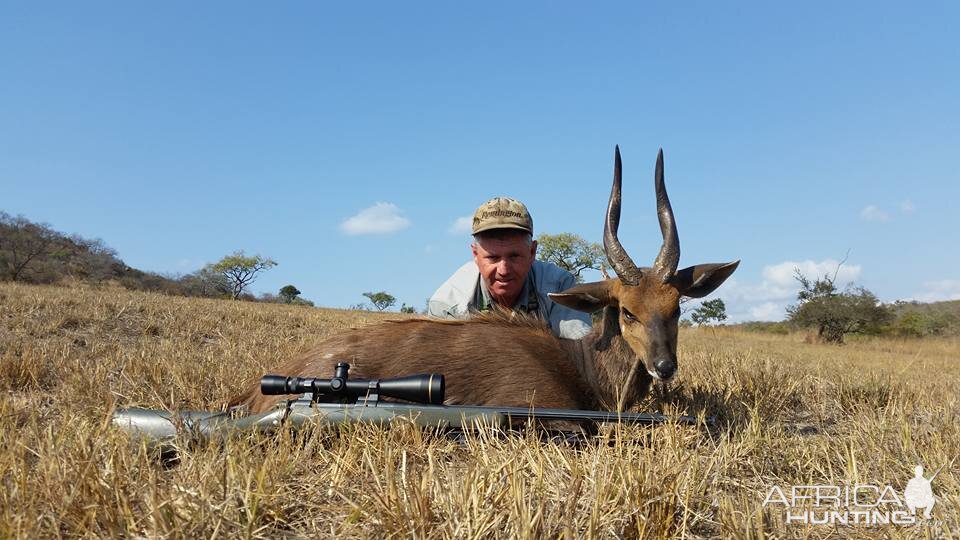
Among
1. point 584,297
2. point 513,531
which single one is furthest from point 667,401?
point 513,531

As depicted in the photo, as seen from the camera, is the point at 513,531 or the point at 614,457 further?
the point at 614,457

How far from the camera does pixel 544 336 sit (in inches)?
185

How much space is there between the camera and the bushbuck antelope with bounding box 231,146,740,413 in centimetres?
416

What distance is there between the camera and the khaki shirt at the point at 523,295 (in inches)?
249

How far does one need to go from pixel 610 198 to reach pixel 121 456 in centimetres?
412

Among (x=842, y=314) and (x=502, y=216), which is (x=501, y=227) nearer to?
(x=502, y=216)

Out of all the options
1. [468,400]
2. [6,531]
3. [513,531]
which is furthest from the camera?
[468,400]

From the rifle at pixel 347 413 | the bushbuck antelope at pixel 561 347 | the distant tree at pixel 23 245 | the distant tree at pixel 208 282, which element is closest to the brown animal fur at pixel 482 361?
the bushbuck antelope at pixel 561 347

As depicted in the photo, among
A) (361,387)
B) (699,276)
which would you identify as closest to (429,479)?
(361,387)

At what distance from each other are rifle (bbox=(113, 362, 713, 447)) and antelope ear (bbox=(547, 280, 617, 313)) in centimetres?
144

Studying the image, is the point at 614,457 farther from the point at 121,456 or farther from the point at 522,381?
the point at 121,456

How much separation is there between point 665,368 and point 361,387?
2.17 m

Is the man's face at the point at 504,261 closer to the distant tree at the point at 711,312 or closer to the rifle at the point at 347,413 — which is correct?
the rifle at the point at 347,413

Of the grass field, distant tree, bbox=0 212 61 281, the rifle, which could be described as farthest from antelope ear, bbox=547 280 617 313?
distant tree, bbox=0 212 61 281
